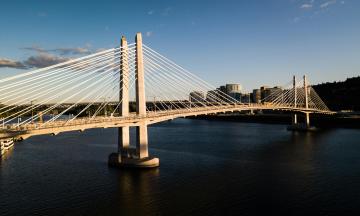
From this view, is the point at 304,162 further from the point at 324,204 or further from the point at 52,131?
the point at 52,131

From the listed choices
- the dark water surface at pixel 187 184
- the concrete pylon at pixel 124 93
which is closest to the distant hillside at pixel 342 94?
the dark water surface at pixel 187 184

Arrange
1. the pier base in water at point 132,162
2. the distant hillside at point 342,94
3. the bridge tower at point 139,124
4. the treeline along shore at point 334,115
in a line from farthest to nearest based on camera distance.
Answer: the distant hillside at point 342,94
the treeline along shore at point 334,115
the bridge tower at point 139,124
the pier base in water at point 132,162

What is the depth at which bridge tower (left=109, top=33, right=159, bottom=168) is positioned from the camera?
112 feet

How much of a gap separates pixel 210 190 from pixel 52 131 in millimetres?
12681

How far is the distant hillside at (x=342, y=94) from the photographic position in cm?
11944

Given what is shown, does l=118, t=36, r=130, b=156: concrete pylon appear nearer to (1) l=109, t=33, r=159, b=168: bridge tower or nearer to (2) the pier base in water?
(1) l=109, t=33, r=159, b=168: bridge tower

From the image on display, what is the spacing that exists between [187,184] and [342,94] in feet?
385

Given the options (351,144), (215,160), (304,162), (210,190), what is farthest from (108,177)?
(351,144)

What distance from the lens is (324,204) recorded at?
23.2 meters

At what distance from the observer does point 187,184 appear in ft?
92.4

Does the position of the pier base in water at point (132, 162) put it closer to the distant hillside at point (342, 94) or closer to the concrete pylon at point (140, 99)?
the concrete pylon at point (140, 99)

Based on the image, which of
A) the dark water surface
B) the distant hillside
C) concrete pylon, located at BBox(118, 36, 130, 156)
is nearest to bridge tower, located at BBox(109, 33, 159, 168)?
concrete pylon, located at BBox(118, 36, 130, 156)

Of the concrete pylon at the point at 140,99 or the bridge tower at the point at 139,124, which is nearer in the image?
the bridge tower at the point at 139,124

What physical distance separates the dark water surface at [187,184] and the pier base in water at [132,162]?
96 centimetres
